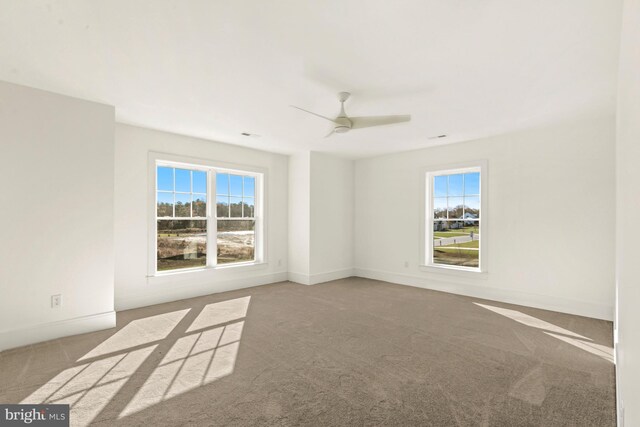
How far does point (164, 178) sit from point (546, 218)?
5.78 metres

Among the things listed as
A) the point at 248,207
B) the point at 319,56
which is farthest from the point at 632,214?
the point at 248,207

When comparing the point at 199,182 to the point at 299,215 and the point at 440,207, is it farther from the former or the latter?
the point at 440,207

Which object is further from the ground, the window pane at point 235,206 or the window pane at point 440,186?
the window pane at point 440,186

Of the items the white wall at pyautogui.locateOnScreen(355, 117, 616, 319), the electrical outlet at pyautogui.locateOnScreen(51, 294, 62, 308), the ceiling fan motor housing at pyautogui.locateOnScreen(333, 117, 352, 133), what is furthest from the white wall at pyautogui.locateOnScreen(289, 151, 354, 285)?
the electrical outlet at pyautogui.locateOnScreen(51, 294, 62, 308)

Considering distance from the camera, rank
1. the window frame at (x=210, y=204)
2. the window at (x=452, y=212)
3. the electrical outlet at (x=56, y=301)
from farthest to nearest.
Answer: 1. the window at (x=452, y=212)
2. the window frame at (x=210, y=204)
3. the electrical outlet at (x=56, y=301)

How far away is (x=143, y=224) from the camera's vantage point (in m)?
4.61

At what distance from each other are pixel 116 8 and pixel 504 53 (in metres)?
2.82

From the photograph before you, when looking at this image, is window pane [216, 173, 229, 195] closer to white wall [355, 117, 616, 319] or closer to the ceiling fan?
the ceiling fan

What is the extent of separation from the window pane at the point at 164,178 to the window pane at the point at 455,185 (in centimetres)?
483

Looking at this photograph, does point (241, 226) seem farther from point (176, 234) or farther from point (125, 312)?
point (125, 312)

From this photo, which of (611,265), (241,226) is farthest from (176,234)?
(611,265)

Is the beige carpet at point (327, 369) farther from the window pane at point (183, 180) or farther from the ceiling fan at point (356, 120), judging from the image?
the ceiling fan at point (356, 120)

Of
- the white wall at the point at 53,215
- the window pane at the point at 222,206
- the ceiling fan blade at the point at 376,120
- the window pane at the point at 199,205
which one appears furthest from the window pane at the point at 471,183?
the white wall at the point at 53,215

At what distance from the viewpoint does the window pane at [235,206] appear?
18.9 feet
